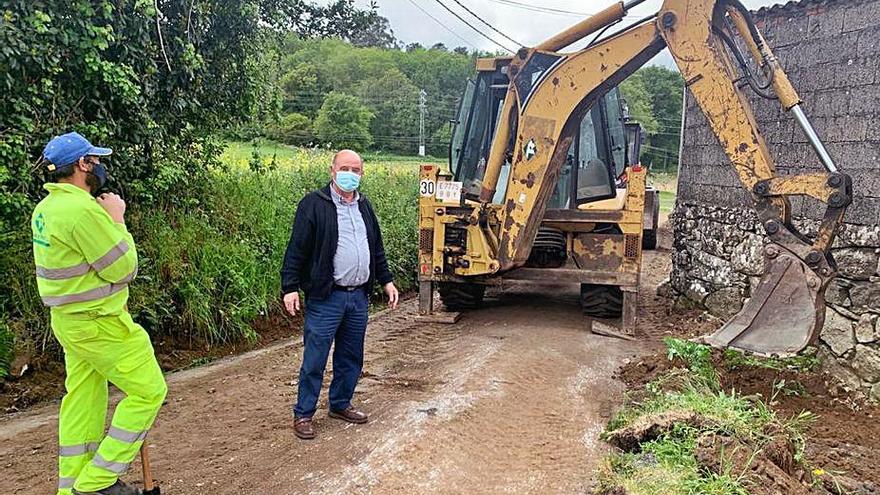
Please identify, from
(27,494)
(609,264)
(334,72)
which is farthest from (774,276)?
(334,72)

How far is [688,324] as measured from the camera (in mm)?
7266

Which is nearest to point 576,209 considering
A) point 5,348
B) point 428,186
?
point 428,186

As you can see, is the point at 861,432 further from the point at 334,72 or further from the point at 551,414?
the point at 334,72

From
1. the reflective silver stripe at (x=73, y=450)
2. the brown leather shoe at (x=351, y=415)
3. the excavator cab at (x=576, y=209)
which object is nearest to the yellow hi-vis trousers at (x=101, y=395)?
the reflective silver stripe at (x=73, y=450)

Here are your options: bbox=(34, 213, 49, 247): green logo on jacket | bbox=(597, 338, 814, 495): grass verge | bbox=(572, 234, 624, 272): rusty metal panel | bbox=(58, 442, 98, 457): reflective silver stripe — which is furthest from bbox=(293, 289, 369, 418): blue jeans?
bbox=(572, 234, 624, 272): rusty metal panel

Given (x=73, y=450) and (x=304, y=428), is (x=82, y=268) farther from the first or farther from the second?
(x=304, y=428)

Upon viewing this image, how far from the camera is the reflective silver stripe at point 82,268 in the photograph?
3070 millimetres

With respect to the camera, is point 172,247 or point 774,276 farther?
point 172,247

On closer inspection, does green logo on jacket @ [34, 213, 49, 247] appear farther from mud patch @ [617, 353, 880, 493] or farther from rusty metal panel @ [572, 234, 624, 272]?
rusty metal panel @ [572, 234, 624, 272]

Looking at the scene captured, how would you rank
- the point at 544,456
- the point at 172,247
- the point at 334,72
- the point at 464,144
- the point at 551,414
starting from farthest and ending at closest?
the point at 334,72 → the point at 464,144 → the point at 172,247 → the point at 551,414 → the point at 544,456

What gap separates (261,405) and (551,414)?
6.96 ft

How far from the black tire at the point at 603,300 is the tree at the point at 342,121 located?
29.4m

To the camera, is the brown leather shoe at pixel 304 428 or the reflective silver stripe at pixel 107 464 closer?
the reflective silver stripe at pixel 107 464

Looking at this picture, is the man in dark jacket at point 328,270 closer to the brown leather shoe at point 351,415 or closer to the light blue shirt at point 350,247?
the light blue shirt at point 350,247
